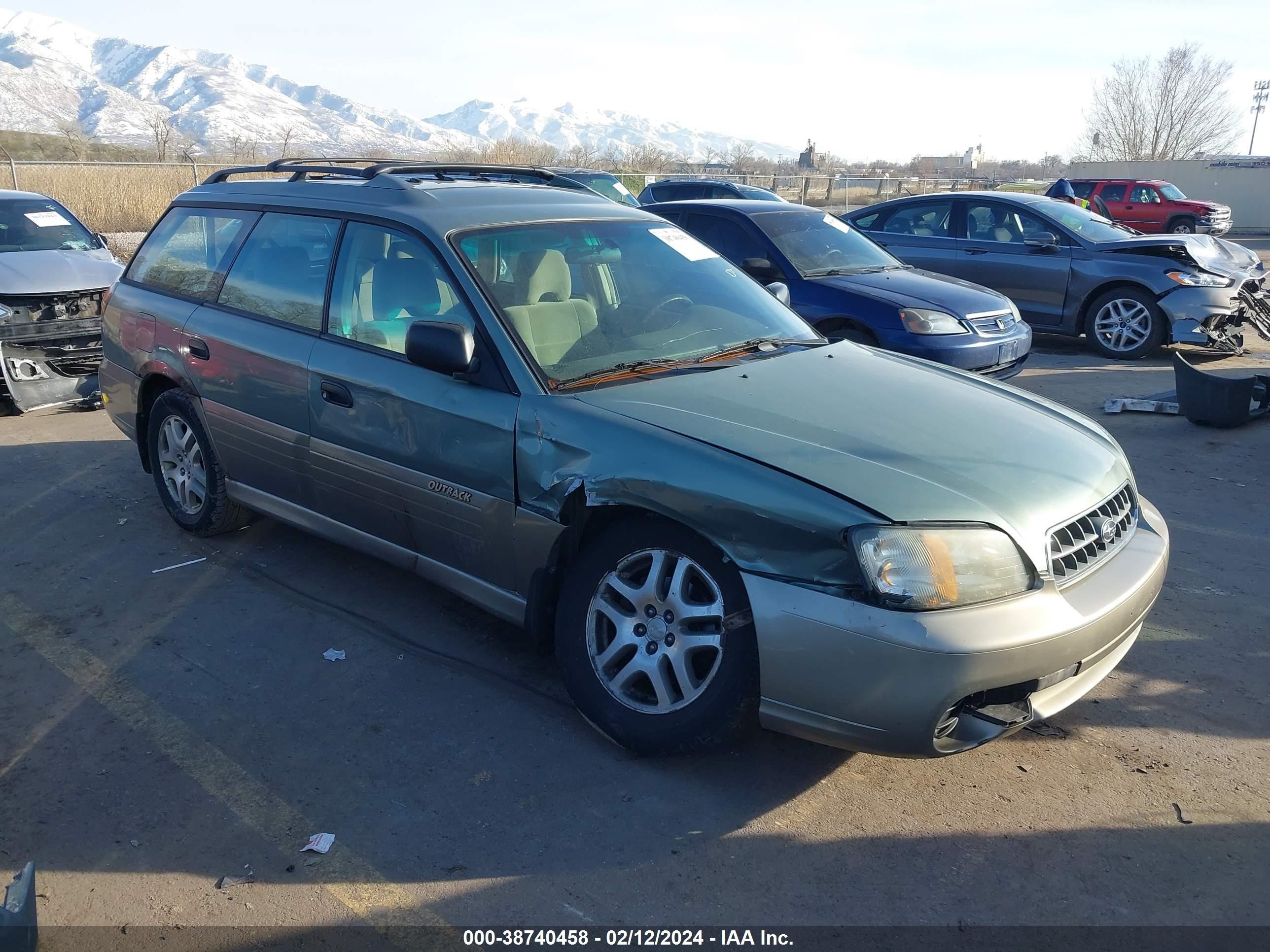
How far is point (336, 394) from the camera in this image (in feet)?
13.6

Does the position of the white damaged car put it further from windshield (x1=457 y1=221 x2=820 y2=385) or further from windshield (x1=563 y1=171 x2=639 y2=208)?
windshield (x1=563 y1=171 x2=639 y2=208)

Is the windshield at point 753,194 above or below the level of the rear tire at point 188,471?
above

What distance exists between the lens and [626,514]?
3322 mm

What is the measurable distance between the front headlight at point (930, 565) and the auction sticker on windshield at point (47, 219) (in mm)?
9228

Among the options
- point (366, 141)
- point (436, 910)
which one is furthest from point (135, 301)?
point (366, 141)

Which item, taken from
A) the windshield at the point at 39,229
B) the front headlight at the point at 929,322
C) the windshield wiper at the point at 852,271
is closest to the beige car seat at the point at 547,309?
the front headlight at the point at 929,322

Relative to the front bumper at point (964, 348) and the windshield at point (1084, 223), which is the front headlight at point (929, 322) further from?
the windshield at point (1084, 223)

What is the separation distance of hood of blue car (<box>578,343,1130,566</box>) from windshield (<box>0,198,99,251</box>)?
778cm

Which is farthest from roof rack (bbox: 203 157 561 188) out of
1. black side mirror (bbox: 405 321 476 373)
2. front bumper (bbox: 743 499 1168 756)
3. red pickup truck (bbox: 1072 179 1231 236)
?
red pickup truck (bbox: 1072 179 1231 236)

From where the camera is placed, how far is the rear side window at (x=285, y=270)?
439 centimetres

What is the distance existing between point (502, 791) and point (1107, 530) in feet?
7.12

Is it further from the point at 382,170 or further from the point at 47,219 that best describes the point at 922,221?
the point at 47,219

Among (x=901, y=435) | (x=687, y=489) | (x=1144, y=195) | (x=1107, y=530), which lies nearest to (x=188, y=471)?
(x=687, y=489)

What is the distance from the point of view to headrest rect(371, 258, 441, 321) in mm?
3988
